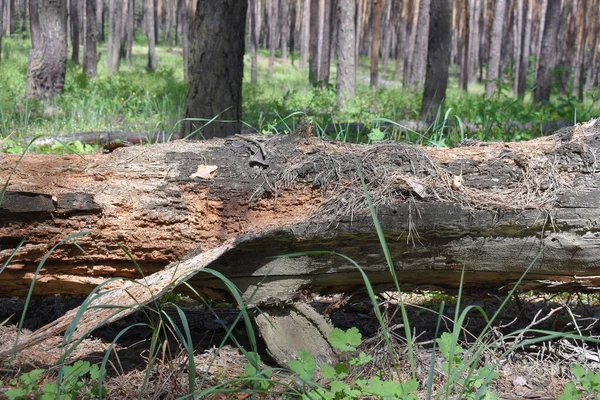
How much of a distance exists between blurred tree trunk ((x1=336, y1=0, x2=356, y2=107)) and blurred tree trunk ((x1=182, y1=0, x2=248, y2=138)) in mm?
8139

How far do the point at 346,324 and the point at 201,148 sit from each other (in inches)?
47.2

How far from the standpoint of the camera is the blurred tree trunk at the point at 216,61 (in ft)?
15.4

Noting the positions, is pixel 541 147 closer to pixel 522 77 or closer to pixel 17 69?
pixel 17 69

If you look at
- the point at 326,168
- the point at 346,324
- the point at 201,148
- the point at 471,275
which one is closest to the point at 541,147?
the point at 471,275

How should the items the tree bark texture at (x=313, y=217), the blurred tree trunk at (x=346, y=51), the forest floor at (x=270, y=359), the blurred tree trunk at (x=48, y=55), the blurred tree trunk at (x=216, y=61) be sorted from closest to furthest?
the forest floor at (x=270, y=359) < the tree bark texture at (x=313, y=217) < the blurred tree trunk at (x=216, y=61) < the blurred tree trunk at (x=48, y=55) < the blurred tree trunk at (x=346, y=51)

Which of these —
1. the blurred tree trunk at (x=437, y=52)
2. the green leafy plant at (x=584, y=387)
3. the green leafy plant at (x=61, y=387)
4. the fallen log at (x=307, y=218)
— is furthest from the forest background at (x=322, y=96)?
the green leafy plant at (x=61, y=387)

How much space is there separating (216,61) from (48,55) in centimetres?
739

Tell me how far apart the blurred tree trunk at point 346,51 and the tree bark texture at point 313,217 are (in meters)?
10.3

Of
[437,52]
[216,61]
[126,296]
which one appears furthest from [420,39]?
[126,296]

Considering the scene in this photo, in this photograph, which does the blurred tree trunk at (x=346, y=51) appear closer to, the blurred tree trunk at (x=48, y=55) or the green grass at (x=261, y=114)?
the green grass at (x=261, y=114)

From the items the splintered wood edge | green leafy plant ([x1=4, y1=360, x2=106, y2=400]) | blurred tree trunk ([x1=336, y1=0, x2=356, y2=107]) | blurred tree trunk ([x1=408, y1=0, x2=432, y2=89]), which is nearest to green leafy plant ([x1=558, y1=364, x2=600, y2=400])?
the splintered wood edge

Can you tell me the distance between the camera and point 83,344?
111 inches

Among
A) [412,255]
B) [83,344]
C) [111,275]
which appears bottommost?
[83,344]

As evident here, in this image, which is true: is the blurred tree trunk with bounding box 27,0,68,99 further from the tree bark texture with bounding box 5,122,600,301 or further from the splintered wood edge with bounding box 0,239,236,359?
the splintered wood edge with bounding box 0,239,236,359
